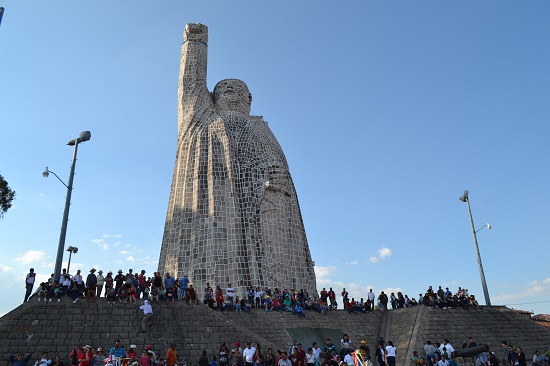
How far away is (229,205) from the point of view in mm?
27453

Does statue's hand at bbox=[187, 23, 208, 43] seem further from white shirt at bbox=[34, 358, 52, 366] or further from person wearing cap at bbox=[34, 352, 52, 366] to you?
white shirt at bbox=[34, 358, 52, 366]

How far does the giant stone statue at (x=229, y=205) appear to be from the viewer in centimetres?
2612

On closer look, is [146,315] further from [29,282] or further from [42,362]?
[29,282]

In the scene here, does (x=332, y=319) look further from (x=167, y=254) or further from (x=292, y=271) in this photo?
(x=167, y=254)

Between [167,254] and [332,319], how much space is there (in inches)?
408

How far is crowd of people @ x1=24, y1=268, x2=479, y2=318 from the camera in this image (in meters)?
17.9

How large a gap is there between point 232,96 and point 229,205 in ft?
28.2

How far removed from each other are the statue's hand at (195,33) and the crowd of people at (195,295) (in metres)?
17.1

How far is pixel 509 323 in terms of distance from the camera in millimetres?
22891

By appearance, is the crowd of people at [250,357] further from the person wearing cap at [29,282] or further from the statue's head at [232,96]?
the statue's head at [232,96]

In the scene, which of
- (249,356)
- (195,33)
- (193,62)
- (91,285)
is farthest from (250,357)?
(195,33)

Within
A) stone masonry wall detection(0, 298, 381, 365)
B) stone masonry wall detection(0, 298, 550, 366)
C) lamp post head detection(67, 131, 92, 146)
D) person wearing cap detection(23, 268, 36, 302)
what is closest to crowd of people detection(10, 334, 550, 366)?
stone masonry wall detection(0, 298, 381, 365)

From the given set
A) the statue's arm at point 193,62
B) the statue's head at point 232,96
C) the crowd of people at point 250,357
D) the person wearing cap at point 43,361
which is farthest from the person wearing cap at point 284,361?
the statue's head at point 232,96

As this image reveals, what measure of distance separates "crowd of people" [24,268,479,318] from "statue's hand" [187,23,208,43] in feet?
56.2
